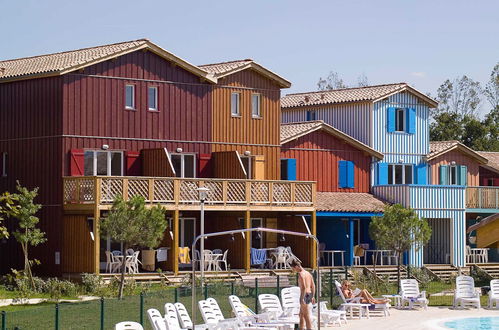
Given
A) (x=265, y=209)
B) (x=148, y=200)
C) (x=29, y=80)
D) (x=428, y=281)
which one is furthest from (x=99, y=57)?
(x=428, y=281)

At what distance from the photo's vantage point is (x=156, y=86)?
44.9m

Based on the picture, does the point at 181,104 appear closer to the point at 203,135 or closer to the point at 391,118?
the point at 203,135

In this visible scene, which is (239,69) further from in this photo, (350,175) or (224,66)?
(350,175)

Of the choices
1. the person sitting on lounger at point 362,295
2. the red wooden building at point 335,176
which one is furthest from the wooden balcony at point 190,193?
the person sitting on lounger at point 362,295

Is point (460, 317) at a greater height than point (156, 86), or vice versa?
point (156, 86)

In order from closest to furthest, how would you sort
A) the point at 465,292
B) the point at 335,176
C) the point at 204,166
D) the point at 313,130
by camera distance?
the point at 465,292, the point at 204,166, the point at 313,130, the point at 335,176

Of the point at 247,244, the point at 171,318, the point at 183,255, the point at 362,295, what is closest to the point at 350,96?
the point at 247,244

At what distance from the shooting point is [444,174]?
57.2 meters

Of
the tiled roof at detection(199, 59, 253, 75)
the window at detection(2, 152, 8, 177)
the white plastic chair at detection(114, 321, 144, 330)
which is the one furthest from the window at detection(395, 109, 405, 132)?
the white plastic chair at detection(114, 321, 144, 330)

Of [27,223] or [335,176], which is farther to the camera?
[335,176]

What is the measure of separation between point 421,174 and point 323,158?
6.22 metres

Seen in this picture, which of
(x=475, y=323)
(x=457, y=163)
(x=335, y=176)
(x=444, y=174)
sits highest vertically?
(x=457, y=163)

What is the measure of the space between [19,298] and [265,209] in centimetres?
1111

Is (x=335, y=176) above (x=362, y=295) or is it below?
above
